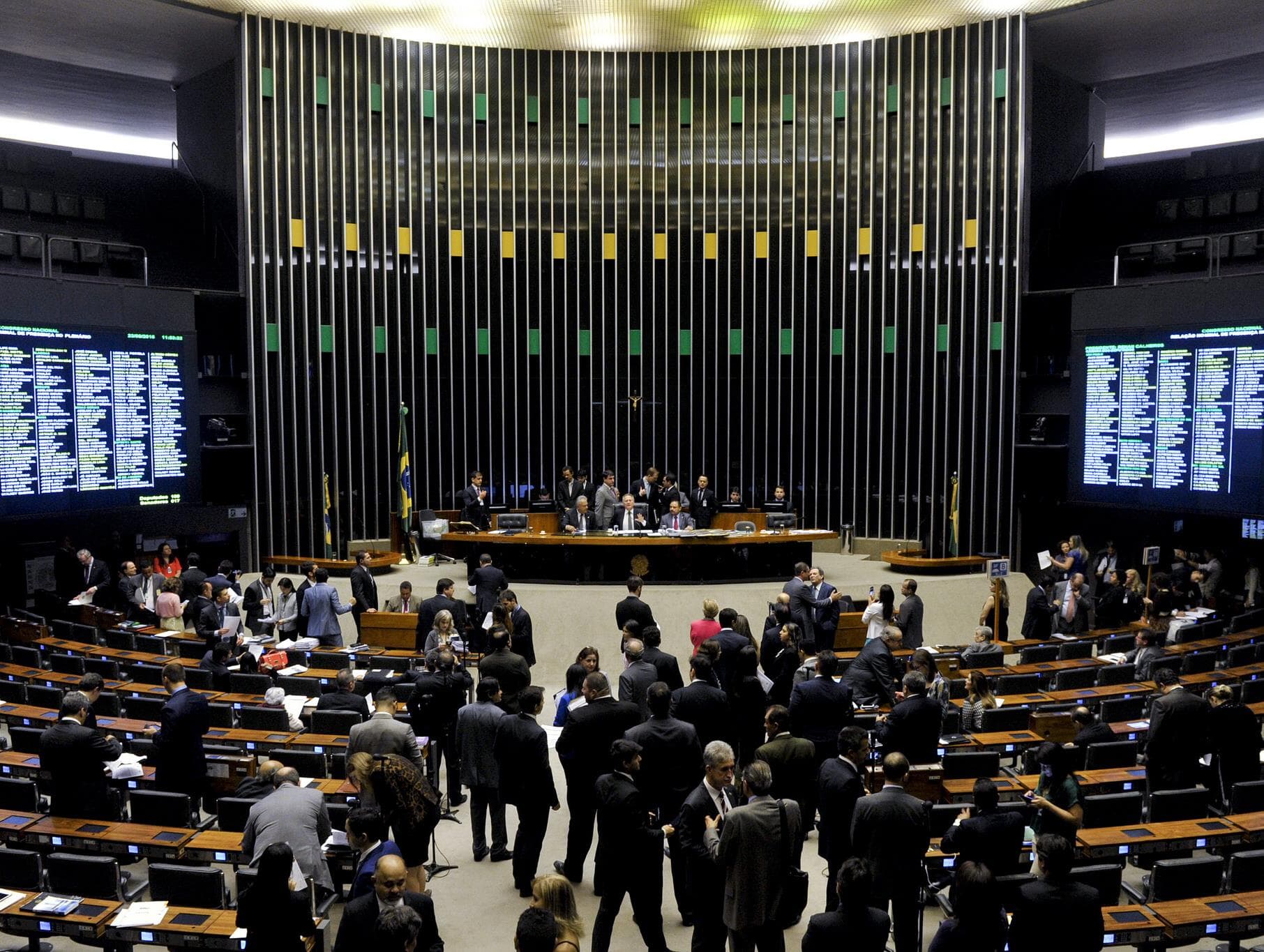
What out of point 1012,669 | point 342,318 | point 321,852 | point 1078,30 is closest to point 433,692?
point 321,852

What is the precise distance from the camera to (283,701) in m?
8.41

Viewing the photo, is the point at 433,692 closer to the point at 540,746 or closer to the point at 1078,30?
the point at 540,746

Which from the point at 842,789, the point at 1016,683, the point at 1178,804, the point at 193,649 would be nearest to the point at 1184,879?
the point at 1178,804

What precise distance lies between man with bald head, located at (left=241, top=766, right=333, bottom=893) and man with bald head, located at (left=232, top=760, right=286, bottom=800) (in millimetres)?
309

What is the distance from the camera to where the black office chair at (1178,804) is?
6434 mm

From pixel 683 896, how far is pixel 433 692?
2.20 m

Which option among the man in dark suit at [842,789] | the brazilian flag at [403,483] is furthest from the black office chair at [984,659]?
the brazilian flag at [403,483]

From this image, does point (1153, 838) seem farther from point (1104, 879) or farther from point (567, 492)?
point (567, 492)

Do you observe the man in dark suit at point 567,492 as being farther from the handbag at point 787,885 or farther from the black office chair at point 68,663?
the handbag at point 787,885

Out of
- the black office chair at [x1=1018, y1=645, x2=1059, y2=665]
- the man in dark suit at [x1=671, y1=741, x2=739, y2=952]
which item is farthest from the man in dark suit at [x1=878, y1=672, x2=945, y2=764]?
the black office chair at [x1=1018, y1=645, x2=1059, y2=665]

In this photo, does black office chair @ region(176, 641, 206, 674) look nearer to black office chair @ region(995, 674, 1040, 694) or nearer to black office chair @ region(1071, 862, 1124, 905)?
black office chair @ region(995, 674, 1040, 694)

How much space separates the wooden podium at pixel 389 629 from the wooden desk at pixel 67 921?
671 centimetres

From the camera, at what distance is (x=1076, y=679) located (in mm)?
9633

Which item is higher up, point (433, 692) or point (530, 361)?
point (530, 361)
